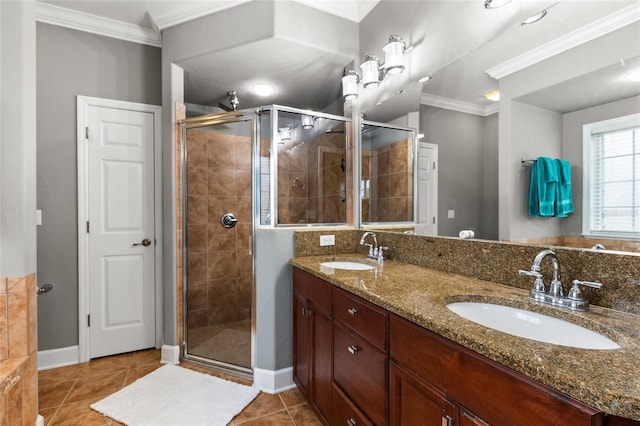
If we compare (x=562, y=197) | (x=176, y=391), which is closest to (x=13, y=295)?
(x=176, y=391)

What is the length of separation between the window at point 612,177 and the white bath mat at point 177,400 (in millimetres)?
1971

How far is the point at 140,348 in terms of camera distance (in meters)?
2.59

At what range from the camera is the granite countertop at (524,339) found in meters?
0.55

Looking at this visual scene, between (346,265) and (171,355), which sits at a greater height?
(346,265)

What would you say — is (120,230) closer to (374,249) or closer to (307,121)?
(307,121)

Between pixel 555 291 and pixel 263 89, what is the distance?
101 inches

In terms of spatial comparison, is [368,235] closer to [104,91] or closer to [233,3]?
[233,3]

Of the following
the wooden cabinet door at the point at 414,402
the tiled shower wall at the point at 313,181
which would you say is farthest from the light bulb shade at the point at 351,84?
the wooden cabinet door at the point at 414,402

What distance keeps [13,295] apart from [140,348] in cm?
130

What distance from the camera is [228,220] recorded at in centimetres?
250

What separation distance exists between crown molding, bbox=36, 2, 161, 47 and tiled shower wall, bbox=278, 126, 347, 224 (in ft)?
4.95

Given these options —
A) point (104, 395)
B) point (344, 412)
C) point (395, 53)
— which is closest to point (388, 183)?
point (395, 53)

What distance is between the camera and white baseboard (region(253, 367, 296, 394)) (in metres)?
2.03

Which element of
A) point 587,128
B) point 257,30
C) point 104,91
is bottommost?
point 587,128
